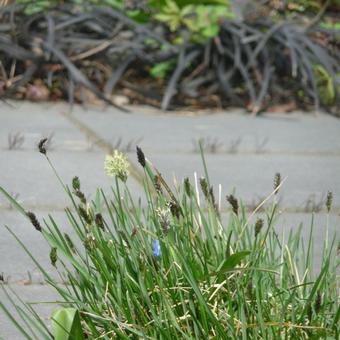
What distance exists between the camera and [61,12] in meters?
5.57

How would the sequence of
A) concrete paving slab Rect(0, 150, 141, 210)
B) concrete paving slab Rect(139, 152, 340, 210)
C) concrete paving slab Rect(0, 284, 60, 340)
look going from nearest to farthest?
concrete paving slab Rect(0, 284, 60, 340) < concrete paving slab Rect(0, 150, 141, 210) < concrete paving slab Rect(139, 152, 340, 210)

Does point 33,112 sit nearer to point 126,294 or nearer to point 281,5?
point 281,5

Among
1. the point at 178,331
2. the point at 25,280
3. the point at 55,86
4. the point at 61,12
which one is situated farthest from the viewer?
the point at 61,12

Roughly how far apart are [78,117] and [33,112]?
0.70 ft

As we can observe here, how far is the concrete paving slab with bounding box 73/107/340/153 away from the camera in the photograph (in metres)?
4.15

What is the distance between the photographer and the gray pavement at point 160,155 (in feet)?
9.63

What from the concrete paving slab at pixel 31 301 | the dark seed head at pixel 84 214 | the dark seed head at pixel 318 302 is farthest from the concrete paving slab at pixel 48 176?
the dark seed head at pixel 318 302

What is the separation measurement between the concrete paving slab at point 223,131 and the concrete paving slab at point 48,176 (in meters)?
0.35

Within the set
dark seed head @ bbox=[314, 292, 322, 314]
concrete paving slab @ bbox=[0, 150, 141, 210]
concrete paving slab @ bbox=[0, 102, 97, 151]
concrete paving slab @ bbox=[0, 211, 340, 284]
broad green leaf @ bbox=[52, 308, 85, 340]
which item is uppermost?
dark seed head @ bbox=[314, 292, 322, 314]

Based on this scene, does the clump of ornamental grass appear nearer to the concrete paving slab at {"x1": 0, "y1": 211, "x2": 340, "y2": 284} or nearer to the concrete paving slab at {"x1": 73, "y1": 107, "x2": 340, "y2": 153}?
the concrete paving slab at {"x1": 0, "y1": 211, "x2": 340, "y2": 284}

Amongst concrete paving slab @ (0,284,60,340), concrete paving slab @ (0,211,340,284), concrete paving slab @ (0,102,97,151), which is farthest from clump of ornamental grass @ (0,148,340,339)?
concrete paving slab @ (0,102,97,151)

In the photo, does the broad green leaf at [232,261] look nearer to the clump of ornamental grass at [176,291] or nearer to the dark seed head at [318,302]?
the clump of ornamental grass at [176,291]

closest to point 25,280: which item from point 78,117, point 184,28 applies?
point 78,117

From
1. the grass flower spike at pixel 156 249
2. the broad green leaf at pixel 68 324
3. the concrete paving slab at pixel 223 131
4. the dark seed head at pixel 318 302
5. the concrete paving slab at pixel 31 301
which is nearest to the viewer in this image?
the dark seed head at pixel 318 302
